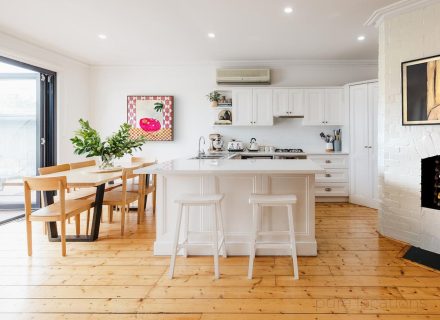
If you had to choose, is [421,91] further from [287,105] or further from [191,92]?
[191,92]

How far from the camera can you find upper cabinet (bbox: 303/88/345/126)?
17.4ft

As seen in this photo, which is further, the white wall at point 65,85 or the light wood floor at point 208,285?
the white wall at point 65,85

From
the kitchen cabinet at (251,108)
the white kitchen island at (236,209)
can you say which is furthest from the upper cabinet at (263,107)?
the white kitchen island at (236,209)

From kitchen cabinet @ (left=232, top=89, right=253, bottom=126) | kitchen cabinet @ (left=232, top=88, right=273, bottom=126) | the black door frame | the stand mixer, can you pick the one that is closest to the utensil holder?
kitchen cabinet @ (left=232, top=88, right=273, bottom=126)

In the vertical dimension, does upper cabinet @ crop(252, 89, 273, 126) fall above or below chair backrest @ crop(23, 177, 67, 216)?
above

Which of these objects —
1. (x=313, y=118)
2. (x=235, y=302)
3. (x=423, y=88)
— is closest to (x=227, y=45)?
(x=313, y=118)

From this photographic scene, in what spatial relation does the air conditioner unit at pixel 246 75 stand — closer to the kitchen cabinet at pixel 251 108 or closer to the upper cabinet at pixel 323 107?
the kitchen cabinet at pixel 251 108

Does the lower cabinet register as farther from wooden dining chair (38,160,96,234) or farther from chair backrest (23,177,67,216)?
chair backrest (23,177,67,216)

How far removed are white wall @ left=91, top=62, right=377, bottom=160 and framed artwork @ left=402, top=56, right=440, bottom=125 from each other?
100 inches

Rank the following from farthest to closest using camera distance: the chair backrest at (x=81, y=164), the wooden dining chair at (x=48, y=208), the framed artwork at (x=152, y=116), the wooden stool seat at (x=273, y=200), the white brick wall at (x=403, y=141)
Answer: the framed artwork at (x=152, y=116)
the chair backrest at (x=81, y=164)
the white brick wall at (x=403, y=141)
the wooden dining chair at (x=48, y=208)
the wooden stool seat at (x=273, y=200)

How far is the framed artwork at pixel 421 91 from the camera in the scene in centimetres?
288

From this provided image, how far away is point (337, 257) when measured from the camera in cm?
283

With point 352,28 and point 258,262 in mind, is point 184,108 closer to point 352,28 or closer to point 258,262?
point 352,28

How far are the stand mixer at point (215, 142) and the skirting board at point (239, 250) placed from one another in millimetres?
2945
